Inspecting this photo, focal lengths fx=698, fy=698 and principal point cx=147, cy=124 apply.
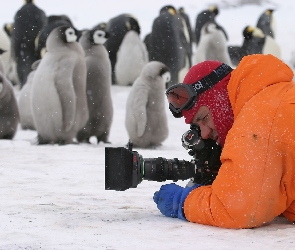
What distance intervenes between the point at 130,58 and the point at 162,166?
708cm

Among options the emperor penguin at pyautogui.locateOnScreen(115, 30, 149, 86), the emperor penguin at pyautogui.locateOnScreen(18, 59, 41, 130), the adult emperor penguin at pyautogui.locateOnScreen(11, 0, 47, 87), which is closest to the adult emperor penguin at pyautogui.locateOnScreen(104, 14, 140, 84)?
the emperor penguin at pyautogui.locateOnScreen(115, 30, 149, 86)

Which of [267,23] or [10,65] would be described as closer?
[10,65]

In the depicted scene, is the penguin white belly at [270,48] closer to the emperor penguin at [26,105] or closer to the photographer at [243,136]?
the emperor penguin at [26,105]

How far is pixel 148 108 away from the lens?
5605 mm

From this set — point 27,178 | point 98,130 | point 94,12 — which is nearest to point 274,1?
point 94,12

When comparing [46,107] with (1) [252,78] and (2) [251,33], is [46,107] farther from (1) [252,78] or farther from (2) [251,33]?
(2) [251,33]

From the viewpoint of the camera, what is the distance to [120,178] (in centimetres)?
176

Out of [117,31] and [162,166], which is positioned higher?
[117,31]

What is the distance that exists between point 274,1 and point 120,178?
13.4 m

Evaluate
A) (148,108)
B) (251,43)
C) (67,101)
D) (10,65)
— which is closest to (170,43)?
(251,43)

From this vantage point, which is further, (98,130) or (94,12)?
(94,12)

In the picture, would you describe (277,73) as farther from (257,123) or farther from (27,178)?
(27,178)

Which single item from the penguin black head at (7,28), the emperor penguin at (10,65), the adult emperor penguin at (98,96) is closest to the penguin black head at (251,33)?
the emperor penguin at (10,65)

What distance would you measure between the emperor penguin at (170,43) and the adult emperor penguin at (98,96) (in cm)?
357
